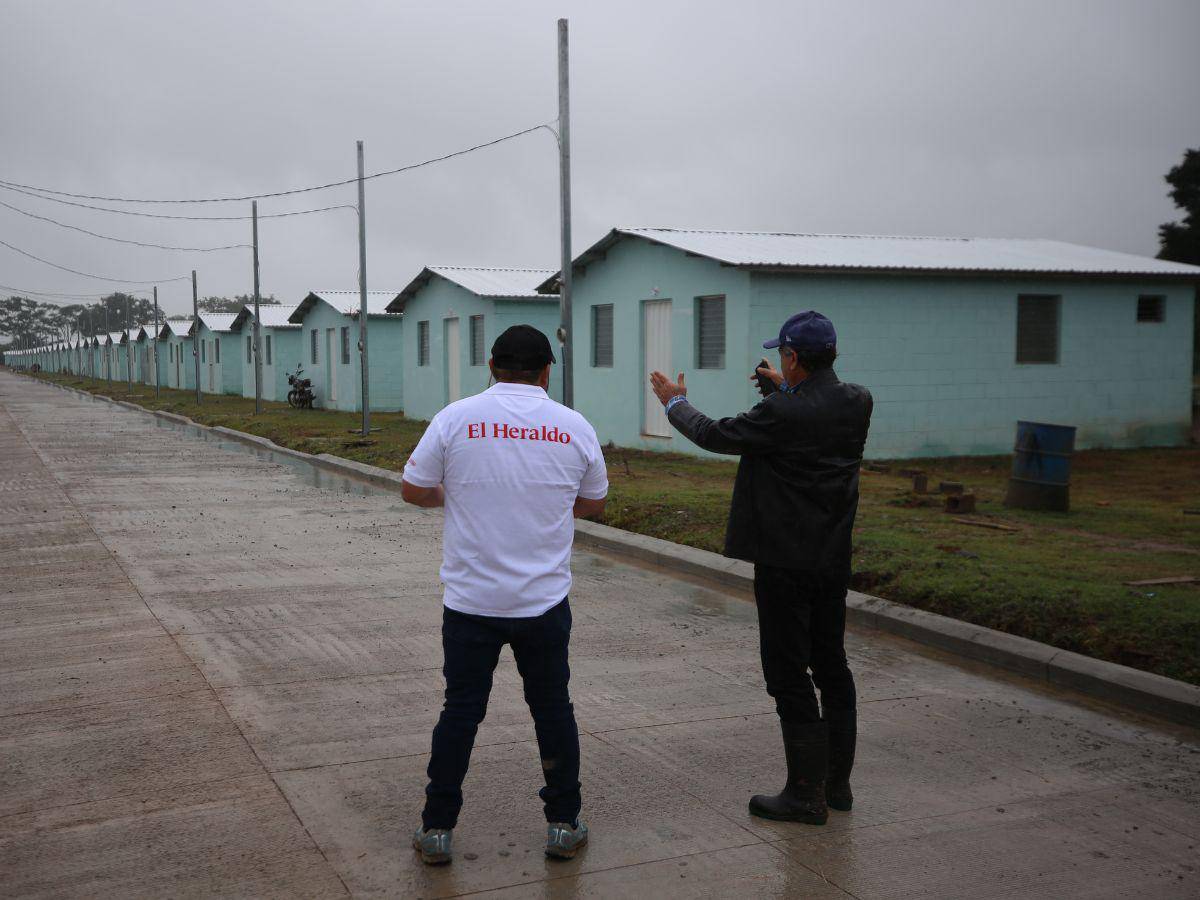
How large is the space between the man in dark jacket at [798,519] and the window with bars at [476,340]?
2477 cm

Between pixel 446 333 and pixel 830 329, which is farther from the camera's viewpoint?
pixel 446 333

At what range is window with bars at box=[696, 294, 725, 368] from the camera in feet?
63.9

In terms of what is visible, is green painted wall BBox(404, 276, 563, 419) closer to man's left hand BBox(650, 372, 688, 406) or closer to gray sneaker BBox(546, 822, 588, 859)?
man's left hand BBox(650, 372, 688, 406)

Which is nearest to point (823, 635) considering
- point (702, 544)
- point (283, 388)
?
point (702, 544)

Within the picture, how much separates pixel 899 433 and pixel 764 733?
14662 mm

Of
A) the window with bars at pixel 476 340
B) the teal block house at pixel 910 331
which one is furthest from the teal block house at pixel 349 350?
the teal block house at pixel 910 331

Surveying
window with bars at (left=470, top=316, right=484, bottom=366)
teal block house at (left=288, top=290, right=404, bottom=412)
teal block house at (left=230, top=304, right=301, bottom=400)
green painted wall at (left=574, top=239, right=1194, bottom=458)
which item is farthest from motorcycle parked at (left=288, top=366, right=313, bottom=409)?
green painted wall at (left=574, top=239, right=1194, bottom=458)

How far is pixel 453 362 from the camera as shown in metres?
30.7

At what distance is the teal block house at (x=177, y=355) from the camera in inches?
2721

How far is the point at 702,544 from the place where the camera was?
10.7m

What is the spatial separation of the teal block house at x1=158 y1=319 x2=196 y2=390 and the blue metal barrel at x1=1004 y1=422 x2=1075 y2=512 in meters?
58.5

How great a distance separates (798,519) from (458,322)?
26315 mm

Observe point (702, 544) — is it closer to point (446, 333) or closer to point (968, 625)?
point (968, 625)

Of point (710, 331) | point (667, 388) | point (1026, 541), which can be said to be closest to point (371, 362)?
point (710, 331)
